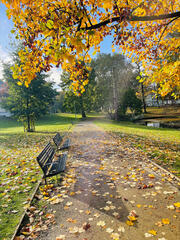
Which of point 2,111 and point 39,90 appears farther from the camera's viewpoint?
point 2,111

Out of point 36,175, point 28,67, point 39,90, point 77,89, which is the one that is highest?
point 39,90

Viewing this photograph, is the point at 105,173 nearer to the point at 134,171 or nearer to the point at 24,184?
the point at 134,171

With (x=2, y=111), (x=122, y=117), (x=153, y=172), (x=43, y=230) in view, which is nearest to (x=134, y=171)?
(x=153, y=172)

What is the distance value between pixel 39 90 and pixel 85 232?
4090 centimetres

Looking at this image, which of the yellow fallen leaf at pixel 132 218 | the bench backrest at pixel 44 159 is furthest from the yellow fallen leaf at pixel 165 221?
the bench backrest at pixel 44 159

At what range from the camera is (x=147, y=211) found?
10.9ft

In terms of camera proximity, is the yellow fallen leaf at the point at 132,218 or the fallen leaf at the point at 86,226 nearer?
the fallen leaf at the point at 86,226

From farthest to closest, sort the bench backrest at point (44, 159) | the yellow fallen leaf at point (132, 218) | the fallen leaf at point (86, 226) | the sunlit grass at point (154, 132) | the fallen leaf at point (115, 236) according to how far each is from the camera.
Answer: the sunlit grass at point (154, 132)
the bench backrest at point (44, 159)
the yellow fallen leaf at point (132, 218)
the fallen leaf at point (86, 226)
the fallen leaf at point (115, 236)

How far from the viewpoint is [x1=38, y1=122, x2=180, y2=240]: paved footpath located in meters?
2.82

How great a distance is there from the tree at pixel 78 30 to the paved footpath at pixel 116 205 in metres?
3.19

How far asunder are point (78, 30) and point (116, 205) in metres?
4.08

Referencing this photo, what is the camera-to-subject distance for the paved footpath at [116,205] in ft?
9.27

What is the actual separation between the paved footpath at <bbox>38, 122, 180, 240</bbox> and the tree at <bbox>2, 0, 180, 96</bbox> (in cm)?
319

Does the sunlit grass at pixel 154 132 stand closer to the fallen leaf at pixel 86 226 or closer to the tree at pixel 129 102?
the fallen leaf at pixel 86 226
